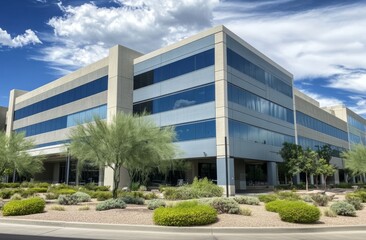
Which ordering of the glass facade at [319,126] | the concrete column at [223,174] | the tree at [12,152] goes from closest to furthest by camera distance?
1. the tree at [12,152]
2. the concrete column at [223,174]
3. the glass facade at [319,126]

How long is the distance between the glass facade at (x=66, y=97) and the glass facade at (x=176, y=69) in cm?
471

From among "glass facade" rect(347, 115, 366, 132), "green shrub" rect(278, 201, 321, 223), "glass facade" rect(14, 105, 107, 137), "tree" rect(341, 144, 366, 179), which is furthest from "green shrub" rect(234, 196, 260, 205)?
"glass facade" rect(347, 115, 366, 132)

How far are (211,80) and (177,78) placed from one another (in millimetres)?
4639

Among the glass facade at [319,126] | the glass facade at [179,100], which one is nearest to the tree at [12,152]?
the glass facade at [179,100]

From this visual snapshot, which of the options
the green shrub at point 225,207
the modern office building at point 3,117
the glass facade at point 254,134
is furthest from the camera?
the modern office building at point 3,117

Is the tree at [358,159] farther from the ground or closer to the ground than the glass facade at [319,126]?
closer to the ground

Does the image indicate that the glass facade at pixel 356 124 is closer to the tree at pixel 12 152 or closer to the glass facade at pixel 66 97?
the glass facade at pixel 66 97

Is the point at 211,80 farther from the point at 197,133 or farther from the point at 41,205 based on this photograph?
the point at 41,205

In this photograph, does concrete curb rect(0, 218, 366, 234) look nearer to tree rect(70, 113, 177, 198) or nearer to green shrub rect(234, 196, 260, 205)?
tree rect(70, 113, 177, 198)

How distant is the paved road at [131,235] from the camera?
1088 centimetres

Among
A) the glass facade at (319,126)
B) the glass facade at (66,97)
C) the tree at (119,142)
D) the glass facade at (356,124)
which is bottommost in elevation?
the tree at (119,142)

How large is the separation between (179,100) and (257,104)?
9005 millimetres

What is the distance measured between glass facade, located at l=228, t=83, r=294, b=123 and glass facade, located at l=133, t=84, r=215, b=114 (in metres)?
2.12

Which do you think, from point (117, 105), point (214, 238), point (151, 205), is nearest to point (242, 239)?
point (214, 238)
